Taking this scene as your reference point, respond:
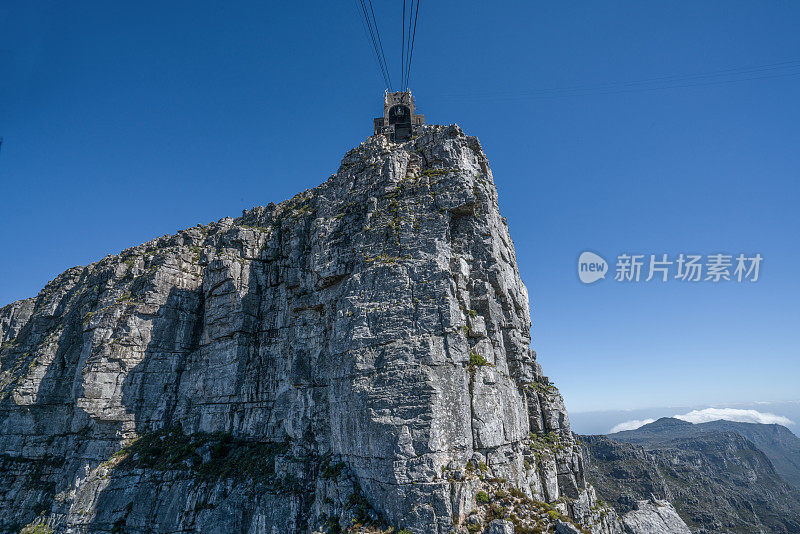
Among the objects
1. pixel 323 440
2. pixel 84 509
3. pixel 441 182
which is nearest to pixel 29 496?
pixel 84 509

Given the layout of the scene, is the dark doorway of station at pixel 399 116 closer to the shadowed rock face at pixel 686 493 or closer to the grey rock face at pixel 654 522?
the grey rock face at pixel 654 522

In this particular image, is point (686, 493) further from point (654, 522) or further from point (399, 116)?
point (399, 116)

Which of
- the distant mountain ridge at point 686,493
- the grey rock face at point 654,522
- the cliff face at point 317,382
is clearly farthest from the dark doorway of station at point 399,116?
the distant mountain ridge at point 686,493

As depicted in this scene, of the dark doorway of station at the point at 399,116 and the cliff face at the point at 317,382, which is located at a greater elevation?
the dark doorway of station at the point at 399,116

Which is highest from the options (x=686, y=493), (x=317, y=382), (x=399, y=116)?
(x=399, y=116)

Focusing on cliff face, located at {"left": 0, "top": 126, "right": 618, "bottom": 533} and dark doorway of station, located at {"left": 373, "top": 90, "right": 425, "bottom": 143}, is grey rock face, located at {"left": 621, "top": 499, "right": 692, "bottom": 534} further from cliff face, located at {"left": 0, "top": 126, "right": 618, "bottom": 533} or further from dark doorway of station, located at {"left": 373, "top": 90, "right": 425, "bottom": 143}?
dark doorway of station, located at {"left": 373, "top": 90, "right": 425, "bottom": 143}

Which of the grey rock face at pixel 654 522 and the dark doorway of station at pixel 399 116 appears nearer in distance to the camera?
the grey rock face at pixel 654 522

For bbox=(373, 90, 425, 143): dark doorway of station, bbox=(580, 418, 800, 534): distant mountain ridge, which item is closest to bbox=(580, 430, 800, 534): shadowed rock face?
bbox=(580, 418, 800, 534): distant mountain ridge

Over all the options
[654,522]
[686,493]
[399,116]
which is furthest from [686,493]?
[399,116]
